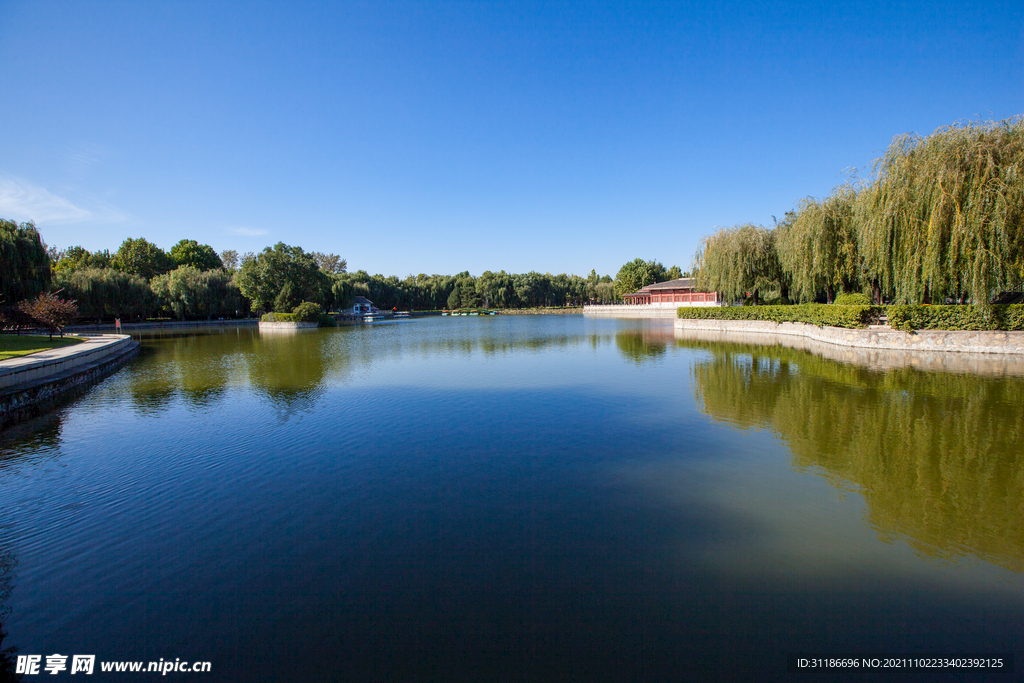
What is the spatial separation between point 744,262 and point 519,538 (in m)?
31.2

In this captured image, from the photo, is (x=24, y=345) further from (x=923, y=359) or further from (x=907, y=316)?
(x=907, y=316)

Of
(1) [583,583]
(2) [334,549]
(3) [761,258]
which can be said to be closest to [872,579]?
(1) [583,583]

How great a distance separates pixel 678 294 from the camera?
59.2 m

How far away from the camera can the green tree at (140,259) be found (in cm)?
5725

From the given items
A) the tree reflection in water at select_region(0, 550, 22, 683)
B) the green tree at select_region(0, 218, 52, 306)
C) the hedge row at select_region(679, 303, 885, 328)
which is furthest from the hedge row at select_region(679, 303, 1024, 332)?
the green tree at select_region(0, 218, 52, 306)

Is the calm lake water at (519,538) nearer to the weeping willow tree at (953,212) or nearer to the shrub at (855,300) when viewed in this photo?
the weeping willow tree at (953,212)

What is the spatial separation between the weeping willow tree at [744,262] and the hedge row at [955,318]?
1280cm

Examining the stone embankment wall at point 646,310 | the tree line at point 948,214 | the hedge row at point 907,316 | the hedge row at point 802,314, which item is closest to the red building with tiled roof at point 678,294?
the stone embankment wall at point 646,310

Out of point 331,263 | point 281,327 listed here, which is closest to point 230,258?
point 331,263

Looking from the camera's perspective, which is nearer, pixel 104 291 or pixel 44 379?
pixel 44 379

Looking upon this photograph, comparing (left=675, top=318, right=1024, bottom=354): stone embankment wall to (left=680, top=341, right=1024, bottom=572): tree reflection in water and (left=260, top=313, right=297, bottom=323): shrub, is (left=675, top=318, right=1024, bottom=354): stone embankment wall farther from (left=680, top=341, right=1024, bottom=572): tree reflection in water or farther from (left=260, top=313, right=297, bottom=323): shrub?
(left=260, top=313, right=297, bottom=323): shrub

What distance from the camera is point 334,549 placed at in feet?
15.6

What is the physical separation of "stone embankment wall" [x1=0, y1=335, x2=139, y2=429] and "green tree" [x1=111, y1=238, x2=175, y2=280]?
47873mm

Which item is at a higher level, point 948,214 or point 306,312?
point 948,214
